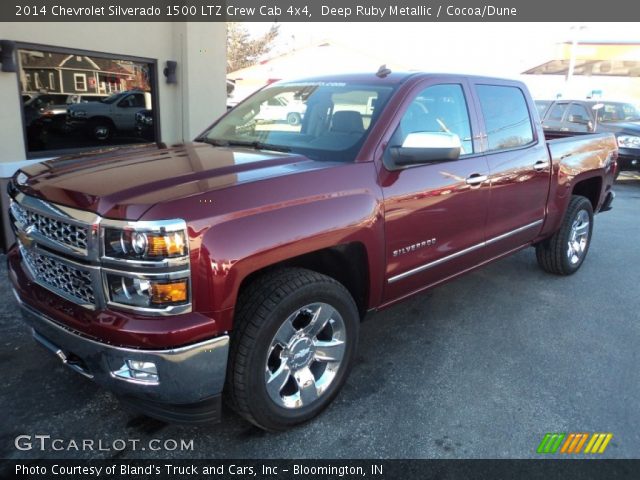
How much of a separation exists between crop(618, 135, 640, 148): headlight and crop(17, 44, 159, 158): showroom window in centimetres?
981

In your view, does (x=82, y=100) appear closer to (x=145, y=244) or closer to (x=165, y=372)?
(x=145, y=244)

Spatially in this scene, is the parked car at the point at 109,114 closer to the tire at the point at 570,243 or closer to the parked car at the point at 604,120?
the tire at the point at 570,243

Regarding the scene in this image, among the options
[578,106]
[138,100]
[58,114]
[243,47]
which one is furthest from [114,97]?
[243,47]

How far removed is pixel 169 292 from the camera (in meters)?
2.22

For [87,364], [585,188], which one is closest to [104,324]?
[87,364]

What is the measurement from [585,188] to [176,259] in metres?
4.89

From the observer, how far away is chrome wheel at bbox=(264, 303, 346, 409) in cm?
269

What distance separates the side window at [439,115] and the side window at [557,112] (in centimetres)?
1042

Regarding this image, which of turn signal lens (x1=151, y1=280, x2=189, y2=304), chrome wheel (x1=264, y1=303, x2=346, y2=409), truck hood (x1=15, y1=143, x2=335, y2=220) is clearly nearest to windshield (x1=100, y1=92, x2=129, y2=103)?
truck hood (x1=15, y1=143, x2=335, y2=220)

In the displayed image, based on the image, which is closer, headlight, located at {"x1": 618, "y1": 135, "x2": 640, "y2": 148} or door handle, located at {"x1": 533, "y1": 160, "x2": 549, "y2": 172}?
door handle, located at {"x1": 533, "y1": 160, "x2": 549, "y2": 172}

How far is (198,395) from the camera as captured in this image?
236 centimetres

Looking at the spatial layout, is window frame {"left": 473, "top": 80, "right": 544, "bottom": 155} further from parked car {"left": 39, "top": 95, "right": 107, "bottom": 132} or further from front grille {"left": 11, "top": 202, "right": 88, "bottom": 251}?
parked car {"left": 39, "top": 95, "right": 107, "bottom": 132}

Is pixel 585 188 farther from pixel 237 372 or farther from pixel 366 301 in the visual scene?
pixel 237 372

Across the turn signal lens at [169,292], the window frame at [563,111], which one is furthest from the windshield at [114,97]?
the window frame at [563,111]
